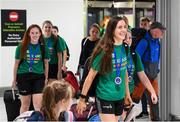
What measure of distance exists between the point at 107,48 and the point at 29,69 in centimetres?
187

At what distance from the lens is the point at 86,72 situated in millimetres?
4031

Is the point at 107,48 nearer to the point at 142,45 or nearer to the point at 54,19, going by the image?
the point at 142,45

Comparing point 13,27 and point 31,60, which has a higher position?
point 13,27

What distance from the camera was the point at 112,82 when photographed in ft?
12.3

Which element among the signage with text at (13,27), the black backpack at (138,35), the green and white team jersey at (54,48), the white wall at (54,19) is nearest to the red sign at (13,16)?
the signage with text at (13,27)

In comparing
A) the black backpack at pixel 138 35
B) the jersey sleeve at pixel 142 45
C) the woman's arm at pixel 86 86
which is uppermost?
the black backpack at pixel 138 35

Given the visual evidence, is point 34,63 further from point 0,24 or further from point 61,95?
point 0,24

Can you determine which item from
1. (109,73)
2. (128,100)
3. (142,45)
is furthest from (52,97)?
(142,45)

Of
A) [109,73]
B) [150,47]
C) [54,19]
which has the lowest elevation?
[109,73]

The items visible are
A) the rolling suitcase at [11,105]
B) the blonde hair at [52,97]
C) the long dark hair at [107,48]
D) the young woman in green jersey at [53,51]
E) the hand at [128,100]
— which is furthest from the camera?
the young woman in green jersey at [53,51]

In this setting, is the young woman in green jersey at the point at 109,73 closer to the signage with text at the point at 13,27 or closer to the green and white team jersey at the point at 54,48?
the green and white team jersey at the point at 54,48

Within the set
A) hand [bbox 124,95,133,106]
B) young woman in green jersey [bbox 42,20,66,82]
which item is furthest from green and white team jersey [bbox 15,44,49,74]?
hand [bbox 124,95,133,106]

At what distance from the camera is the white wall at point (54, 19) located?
883cm

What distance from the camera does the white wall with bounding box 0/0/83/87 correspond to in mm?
8828
